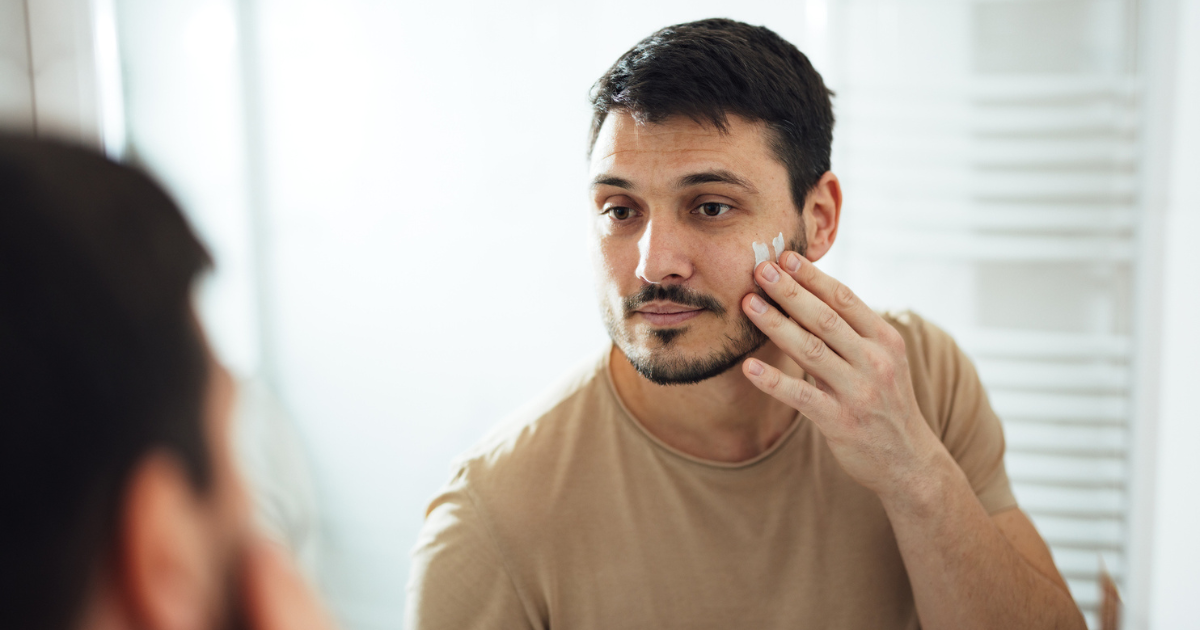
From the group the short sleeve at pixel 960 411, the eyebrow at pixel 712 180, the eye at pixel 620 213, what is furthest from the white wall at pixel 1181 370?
the eye at pixel 620 213

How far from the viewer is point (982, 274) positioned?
1603 mm

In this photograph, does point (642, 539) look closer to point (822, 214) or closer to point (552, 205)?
point (822, 214)

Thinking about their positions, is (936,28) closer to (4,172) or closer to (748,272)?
(748,272)

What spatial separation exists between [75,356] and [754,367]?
0.72m

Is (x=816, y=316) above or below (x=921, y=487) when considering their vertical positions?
above

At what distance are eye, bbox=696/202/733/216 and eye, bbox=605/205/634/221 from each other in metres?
0.10

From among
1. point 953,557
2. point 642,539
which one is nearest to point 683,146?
point 642,539

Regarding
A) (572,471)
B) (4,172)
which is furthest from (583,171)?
(4,172)

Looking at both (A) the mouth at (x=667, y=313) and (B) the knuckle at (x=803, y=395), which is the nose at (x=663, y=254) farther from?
(B) the knuckle at (x=803, y=395)

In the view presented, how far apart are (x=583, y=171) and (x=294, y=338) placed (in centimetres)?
94

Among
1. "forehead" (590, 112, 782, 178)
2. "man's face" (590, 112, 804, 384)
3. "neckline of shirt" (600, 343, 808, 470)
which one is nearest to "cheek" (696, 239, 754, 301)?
"man's face" (590, 112, 804, 384)

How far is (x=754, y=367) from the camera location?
0.88 meters

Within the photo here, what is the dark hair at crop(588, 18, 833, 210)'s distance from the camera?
38.4 inches

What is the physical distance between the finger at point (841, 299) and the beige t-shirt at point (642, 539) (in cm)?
21
